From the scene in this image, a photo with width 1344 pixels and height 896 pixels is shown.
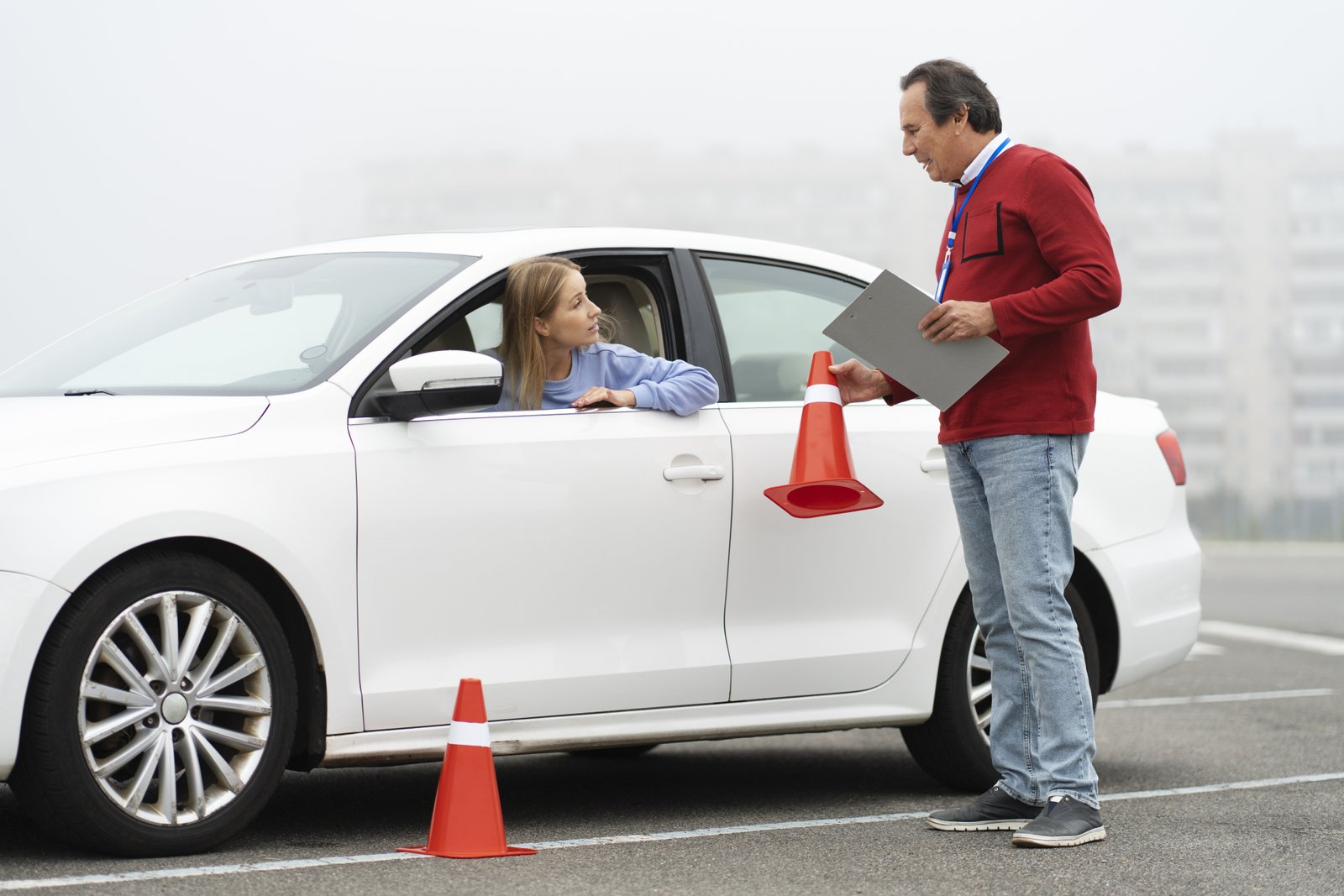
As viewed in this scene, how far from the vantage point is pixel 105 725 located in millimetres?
3980

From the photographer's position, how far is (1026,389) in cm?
467

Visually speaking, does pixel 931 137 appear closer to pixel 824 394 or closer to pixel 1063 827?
pixel 824 394

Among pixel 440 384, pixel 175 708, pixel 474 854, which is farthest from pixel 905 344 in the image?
pixel 175 708

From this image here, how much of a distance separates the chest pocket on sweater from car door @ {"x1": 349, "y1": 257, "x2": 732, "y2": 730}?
856 millimetres

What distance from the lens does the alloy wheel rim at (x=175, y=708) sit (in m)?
4.00

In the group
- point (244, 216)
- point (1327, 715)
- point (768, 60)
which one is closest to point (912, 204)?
point (768, 60)

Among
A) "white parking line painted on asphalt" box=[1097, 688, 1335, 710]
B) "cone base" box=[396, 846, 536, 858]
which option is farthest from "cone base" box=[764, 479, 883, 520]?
"white parking line painted on asphalt" box=[1097, 688, 1335, 710]

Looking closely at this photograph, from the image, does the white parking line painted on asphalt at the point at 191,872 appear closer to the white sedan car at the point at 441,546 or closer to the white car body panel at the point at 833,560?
the white sedan car at the point at 441,546

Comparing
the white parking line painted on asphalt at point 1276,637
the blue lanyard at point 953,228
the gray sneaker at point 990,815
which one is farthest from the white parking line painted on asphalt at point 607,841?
the white parking line painted on asphalt at point 1276,637

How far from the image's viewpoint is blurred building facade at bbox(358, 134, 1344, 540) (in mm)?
113812

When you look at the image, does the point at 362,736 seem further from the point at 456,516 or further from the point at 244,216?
the point at 244,216

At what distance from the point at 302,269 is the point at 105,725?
1615mm

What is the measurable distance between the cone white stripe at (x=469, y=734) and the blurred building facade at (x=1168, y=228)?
110446 millimetres

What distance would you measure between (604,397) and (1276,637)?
355 inches
